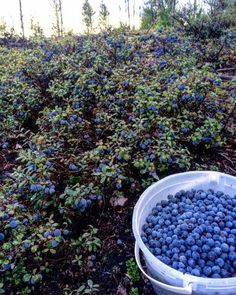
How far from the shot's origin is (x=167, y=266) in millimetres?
1594

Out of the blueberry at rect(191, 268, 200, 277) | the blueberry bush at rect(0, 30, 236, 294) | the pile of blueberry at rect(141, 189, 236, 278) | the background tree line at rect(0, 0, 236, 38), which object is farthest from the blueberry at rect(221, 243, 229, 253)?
the background tree line at rect(0, 0, 236, 38)

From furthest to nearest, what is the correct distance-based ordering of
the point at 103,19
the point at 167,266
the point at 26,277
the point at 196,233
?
1. the point at 103,19
2. the point at 26,277
3. the point at 196,233
4. the point at 167,266

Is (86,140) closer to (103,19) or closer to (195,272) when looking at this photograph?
(195,272)

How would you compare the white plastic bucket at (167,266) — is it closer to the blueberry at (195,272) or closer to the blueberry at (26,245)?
the blueberry at (195,272)

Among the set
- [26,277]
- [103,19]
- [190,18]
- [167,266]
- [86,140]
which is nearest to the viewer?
[167,266]

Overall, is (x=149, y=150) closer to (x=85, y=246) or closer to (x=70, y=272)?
(x=85, y=246)

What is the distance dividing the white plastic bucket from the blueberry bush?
21cm

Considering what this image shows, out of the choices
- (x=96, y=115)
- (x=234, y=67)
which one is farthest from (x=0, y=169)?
(x=234, y=67)

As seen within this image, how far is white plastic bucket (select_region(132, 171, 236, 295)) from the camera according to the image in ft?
4.98

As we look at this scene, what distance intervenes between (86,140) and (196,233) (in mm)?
1223

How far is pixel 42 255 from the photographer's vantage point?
2.09 metres

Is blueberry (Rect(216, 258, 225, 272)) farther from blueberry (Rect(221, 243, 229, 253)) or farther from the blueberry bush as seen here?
the blueberry bush

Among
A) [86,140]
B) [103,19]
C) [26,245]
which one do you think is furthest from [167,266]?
[103,19]

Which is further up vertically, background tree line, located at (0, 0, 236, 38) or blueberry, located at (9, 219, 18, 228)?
background tree line, located at (0, 0, 236, 38)
